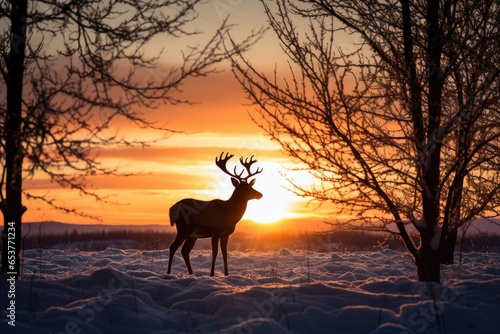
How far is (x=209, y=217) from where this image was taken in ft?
36.1

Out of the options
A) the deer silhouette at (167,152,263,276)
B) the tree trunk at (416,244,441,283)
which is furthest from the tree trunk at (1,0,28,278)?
the tree trunk at (416,244,441,283)

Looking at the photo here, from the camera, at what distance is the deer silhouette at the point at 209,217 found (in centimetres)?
1095

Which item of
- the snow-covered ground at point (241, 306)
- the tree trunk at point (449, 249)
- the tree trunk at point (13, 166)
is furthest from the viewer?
the tree trunk at point (449, 249)

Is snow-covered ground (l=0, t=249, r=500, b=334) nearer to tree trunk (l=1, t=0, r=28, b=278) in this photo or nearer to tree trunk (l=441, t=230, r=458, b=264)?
tree trunk (l=1, t=0, r=28, b=278)

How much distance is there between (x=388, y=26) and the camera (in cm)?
962

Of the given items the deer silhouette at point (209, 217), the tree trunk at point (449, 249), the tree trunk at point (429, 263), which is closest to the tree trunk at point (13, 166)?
the deer silhouette at point (209, 217)

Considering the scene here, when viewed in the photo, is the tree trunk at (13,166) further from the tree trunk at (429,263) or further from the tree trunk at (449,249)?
the tree trunk at (449,249)

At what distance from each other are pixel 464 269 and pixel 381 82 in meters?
4.81

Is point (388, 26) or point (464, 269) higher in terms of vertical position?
point (388, 26)

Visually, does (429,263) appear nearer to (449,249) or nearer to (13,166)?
(449,249)

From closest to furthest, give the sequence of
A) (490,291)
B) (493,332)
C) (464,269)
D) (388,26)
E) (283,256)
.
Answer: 1. (493,332)
2. (490,291)
3. (388,26)
4. (464,269)
5. (283,256)

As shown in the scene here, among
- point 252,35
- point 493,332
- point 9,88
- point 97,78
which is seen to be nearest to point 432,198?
point 493,332

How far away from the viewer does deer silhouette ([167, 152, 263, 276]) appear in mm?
10953

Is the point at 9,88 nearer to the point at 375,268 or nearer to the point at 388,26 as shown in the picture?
the point at 388,26
